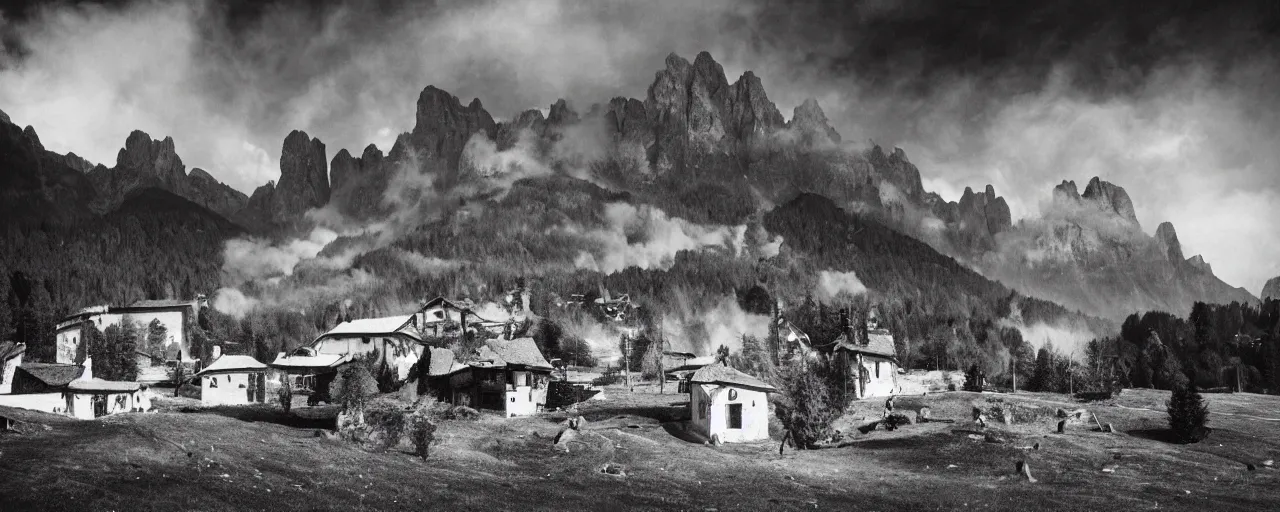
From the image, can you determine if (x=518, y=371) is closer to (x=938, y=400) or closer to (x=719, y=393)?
(x=719, y=393)

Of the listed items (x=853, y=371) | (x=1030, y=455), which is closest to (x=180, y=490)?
(x=1030, y=455)

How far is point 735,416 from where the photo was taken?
74312 mm

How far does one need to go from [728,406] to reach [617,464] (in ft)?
62.0

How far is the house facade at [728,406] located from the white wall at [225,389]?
5220 centimetres

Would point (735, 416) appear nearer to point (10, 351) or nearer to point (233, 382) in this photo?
point (233, 382)

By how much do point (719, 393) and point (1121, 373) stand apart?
87.7m

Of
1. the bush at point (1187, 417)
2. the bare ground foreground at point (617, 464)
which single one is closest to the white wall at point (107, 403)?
the bare ground foreground at point (617, 464)

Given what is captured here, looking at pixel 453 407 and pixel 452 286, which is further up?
pixel 452 286

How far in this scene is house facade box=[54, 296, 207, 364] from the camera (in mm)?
133000

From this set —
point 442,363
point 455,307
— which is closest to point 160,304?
point 455,307

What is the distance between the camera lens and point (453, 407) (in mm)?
84562

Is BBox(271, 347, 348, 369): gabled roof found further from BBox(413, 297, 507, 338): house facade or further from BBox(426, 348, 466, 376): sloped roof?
BBox(413, 297, 507, 338): house facade

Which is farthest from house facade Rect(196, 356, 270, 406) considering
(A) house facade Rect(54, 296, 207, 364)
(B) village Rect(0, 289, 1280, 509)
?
(A) house facade Rect(54, 296, 207, 364)

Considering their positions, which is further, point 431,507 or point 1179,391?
point 1179,391
